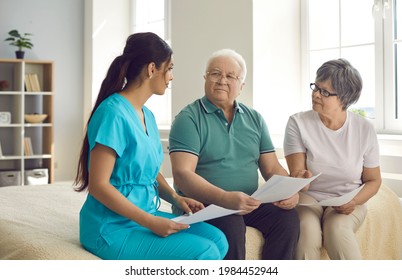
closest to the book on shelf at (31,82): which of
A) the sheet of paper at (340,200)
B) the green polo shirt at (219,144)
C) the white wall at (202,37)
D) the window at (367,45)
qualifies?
the white wall at (202,37)

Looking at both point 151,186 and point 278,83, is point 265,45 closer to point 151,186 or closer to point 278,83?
point 278,83

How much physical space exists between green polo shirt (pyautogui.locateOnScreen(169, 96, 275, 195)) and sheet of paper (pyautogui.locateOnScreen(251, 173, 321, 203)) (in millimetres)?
242

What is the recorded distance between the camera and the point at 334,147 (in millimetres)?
1919

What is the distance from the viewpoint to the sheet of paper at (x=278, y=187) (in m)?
1.57

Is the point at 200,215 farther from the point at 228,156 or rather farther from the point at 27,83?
the point at 27,83

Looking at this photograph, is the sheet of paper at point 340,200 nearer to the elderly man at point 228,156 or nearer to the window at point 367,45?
the elderly man at point 228,156

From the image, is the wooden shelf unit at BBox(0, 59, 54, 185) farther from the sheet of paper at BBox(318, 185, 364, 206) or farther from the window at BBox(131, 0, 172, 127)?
the sheet of paper at BBox(318, 185, 364, 206)

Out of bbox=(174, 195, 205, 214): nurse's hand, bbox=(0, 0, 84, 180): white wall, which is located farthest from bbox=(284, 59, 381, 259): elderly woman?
bbox=(0, 0, 84, 180): white wall

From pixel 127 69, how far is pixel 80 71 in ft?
12.8

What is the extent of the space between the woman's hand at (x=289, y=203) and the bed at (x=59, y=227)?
0.13 metres

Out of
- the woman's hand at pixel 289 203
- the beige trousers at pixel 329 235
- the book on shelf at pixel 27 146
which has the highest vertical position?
the book on shelf at pixel 27 146

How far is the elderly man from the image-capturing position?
5.72ft

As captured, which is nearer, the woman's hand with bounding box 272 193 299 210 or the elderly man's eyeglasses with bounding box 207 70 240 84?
the woman's hand with bounding box 272 193 299 210

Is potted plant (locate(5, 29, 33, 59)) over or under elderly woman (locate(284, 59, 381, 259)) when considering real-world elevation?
over
